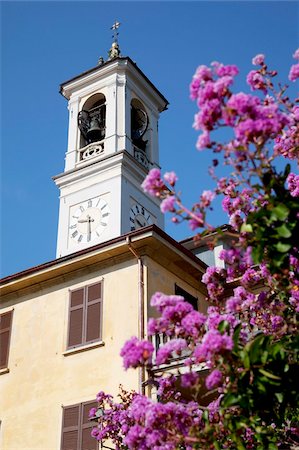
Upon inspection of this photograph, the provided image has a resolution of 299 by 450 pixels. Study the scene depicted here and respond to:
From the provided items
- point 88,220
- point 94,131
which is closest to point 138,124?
point 94,131

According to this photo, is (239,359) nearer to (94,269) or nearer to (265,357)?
(265,357)

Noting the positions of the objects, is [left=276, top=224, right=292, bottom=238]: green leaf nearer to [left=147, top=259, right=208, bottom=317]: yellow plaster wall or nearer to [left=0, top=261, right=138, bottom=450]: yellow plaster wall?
[left=0, top=261, right=138, bottom=450]: yellow plaster wall

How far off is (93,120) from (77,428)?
59.7ft

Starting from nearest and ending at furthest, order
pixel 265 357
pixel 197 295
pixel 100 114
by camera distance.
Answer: pixel 265 357
pixel 197 295
pixel 100 114

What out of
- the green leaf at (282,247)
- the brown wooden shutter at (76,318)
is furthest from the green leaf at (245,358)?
the brown wooden shutter at (76,318)

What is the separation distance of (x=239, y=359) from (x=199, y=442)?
88cm

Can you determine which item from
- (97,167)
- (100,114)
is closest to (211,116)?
(97,167)

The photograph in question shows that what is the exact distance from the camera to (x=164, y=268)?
49.7 ft

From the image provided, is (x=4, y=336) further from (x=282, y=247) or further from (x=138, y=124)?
(x=138, y=124)

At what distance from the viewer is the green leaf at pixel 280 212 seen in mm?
5445

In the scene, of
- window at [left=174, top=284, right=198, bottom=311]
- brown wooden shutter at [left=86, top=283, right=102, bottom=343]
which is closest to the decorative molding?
brown wooden shutter at [left=86, top=283, right=102, bottom=343]

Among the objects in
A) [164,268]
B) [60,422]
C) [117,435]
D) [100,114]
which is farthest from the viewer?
[100,114]

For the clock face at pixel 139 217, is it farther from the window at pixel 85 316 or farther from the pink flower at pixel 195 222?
the pink flower at pixel 195 222

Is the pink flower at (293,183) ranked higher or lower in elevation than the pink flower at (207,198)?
higher
